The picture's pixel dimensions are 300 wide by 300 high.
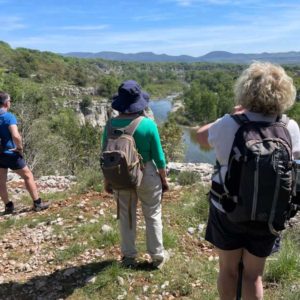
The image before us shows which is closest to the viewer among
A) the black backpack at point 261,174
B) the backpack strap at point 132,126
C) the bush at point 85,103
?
the black backpack at point 261,174

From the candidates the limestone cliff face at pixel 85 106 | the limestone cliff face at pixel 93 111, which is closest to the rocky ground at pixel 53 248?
the limestone cliff face at pixel 85 106

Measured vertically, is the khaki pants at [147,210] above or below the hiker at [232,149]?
below

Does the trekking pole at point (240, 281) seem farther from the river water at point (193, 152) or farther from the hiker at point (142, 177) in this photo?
the hiker at point (142, 177)

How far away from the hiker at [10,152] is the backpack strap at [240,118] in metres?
3.75

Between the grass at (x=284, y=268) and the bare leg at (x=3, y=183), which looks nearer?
the grass at (x=284, y=268)

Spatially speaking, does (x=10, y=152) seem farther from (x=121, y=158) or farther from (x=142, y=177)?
(x=121, y=158)

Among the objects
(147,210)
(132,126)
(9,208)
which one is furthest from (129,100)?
(9,208)

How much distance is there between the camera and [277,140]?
→ 229 cm

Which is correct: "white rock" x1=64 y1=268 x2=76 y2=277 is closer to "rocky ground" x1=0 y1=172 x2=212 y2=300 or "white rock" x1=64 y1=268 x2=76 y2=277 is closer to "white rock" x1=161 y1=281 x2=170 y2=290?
"rocky ground" x1=0 y1=172 x2=212 y2=300

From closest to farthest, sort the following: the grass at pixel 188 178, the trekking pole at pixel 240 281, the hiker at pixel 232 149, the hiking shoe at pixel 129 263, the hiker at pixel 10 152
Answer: the hiker at pixel 232 149 → the trekking pole at pixel 240 281 → the hiking shoe at pixel 129 263 → the hiker at pixel 10 152 → the grass at pixel 188 178

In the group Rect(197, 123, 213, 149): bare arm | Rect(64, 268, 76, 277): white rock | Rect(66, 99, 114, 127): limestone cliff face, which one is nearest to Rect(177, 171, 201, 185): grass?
Rect(64, 268, 76, 277): white rock

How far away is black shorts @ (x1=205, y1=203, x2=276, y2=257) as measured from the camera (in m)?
2.45

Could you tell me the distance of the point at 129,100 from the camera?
3506mm

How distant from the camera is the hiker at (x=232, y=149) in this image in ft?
7.75
